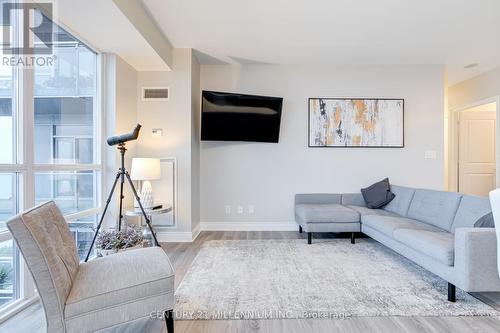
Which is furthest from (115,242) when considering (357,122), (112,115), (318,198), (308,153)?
(357,122)

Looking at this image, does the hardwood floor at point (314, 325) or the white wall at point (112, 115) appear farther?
the white wall at point (112, 115)

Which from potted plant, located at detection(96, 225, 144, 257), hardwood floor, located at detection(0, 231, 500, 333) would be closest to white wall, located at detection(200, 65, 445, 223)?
potted plant, located at detection(96, 225, 144, 257)

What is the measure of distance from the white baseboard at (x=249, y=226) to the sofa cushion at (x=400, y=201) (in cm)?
141

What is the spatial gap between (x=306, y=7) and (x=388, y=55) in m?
1.93

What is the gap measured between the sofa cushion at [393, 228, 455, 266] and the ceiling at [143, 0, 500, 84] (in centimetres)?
225

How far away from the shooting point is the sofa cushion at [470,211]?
2.50 m

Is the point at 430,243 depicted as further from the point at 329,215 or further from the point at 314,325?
the point at 329,215

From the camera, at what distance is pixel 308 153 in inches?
175

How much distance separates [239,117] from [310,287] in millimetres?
2629

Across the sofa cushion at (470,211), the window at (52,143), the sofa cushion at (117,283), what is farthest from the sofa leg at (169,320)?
the sofa cushion at (470,211)

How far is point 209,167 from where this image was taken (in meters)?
4.40

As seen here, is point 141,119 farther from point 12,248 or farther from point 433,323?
point 433,323

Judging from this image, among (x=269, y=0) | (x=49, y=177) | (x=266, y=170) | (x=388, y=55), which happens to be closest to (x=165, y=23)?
(x=269, y=0)

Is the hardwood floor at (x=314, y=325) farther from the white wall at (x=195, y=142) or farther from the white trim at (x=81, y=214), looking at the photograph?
the white wall at (x=195, y=142)
